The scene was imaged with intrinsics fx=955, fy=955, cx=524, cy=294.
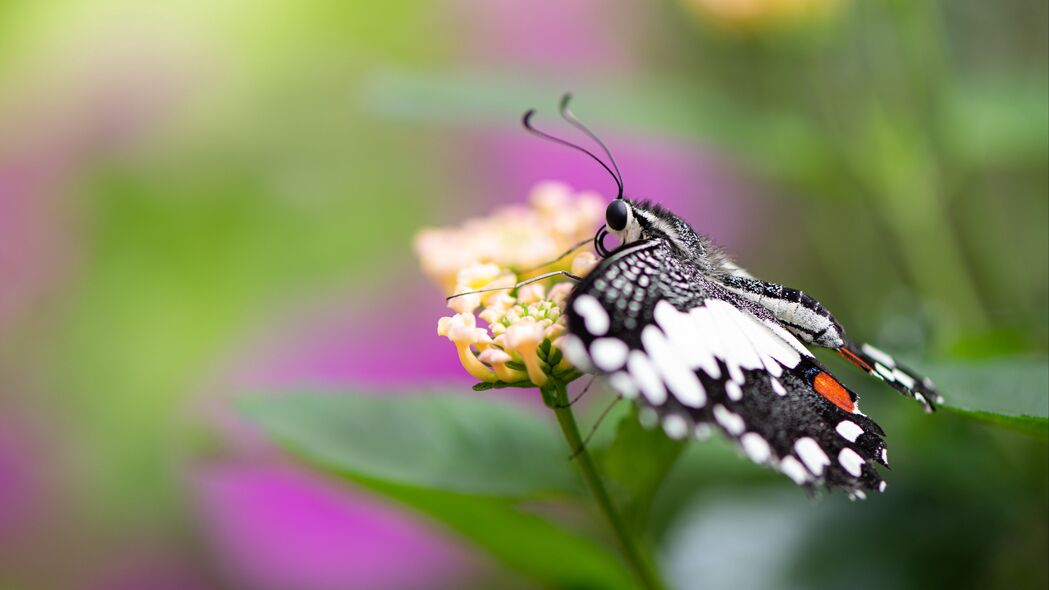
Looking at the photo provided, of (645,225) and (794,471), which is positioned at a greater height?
(645,225)

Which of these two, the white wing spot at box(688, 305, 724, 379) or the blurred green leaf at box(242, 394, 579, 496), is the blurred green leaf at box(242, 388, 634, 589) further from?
the white wing spot at box(688, 305, 724, 379)

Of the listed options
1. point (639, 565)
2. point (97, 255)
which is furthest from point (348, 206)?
point (639, 565)

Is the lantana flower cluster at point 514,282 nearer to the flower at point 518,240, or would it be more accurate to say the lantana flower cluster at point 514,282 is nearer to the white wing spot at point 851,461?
the flower at point 518,240

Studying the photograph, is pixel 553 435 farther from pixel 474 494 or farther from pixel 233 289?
pixel 233 289

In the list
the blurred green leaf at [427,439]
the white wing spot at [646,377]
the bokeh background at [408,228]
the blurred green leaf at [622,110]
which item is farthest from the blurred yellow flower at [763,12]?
the white wing spot at [646,377]

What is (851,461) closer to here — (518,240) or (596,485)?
(596,485)

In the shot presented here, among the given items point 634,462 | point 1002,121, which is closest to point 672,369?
point 634,462
